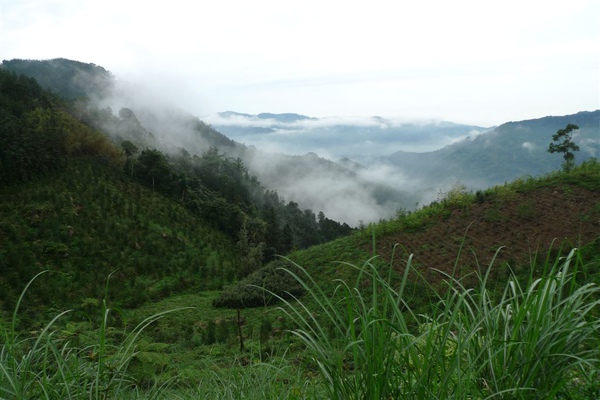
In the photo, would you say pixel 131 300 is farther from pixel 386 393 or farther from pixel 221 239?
pixel 386 393

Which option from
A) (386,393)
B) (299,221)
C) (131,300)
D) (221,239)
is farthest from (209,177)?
(386,393)

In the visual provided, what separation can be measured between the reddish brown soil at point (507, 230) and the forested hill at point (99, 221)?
4.57 meters

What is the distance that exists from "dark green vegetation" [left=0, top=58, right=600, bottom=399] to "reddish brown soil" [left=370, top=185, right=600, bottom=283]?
0.18 feet

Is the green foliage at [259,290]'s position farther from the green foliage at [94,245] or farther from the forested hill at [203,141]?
the forested hill at [203,141]

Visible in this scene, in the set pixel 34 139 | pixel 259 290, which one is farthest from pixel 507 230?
pixel 34 139

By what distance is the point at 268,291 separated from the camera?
1164 millimetres

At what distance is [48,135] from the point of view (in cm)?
2105

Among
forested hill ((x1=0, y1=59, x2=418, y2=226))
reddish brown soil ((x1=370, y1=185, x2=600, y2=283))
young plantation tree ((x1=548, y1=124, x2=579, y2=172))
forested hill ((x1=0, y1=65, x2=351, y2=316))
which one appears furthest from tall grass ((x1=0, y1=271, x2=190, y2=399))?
forested hill ((x1=0, y1=59, x2=418, y2=226))

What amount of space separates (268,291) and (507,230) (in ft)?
35.2

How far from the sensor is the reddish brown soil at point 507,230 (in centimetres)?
931

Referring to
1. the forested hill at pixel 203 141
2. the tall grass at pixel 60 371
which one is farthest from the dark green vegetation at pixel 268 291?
the forested hill at pixel 203 141

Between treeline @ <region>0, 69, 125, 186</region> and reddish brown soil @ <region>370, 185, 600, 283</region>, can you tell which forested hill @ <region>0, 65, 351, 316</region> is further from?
reddish brown soil @ <region>370, 185, 600, 283</region>

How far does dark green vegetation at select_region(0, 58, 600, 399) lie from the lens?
1.24m

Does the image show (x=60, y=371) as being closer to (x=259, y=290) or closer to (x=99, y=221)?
(x=259, y=290)
